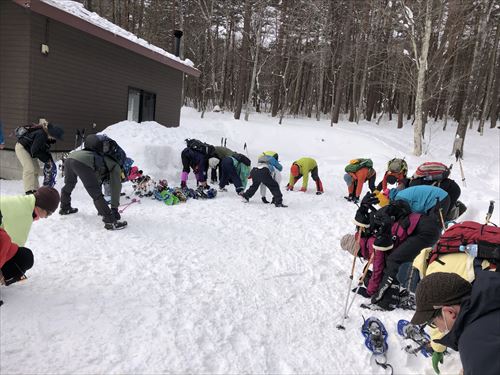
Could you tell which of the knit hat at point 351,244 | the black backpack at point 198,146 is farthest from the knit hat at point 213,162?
the knit hat at point 351,244

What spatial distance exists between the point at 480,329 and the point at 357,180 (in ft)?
28.1

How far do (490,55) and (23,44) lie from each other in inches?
1418

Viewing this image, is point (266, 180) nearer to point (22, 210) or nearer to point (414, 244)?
point (414, 244)

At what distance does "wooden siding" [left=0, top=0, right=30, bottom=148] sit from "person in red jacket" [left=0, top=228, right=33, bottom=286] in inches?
312

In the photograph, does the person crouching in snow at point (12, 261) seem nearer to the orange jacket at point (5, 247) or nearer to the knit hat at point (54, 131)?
the orange jacket at point (5, 247)

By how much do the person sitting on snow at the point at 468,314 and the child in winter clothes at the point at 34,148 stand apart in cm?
698

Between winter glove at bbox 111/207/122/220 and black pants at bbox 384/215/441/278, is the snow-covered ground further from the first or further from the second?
black pants at bbox 384/215/441/278

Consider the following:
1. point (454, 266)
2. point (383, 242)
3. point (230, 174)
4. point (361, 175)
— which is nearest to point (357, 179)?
point (361, 175)

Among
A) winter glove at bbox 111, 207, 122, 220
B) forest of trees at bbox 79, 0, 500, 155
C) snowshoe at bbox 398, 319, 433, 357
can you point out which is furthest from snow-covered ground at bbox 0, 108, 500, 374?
forest of trees at bbox 79, 0, 500, 155

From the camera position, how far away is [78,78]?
37.2ft

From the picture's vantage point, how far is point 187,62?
17125mm

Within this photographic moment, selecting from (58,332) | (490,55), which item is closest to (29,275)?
(58,332)

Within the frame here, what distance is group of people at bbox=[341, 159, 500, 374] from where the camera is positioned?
5.46ft

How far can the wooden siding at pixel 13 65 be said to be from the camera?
9680mm
